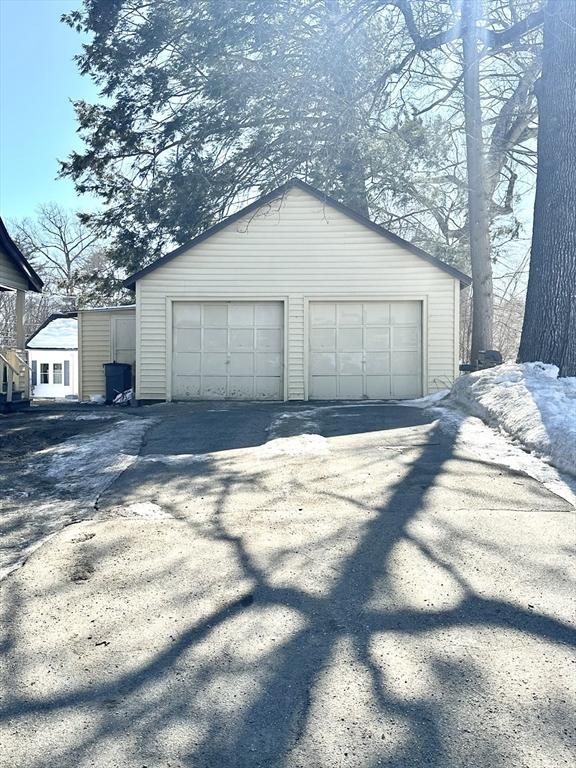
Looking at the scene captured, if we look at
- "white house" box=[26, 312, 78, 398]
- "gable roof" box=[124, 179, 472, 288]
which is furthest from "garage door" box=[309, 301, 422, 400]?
"white house" box=[26, 312, 78, 398]

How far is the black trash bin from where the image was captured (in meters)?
15.5

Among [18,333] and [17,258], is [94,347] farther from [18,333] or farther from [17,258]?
[17,258]

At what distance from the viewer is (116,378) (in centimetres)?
1557

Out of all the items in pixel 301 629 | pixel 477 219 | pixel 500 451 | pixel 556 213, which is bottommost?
pixel 301 629

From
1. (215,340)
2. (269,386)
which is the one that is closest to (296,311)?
(269,386)

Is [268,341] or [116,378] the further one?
[116,378]

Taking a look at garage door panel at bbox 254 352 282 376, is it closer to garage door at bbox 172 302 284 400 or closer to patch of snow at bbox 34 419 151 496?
garage door at bbox 172 302 284 400

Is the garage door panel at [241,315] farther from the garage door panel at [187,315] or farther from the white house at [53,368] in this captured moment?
the white house at [53,368]

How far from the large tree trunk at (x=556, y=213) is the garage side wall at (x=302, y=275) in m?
3.96

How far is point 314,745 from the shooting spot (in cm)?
210

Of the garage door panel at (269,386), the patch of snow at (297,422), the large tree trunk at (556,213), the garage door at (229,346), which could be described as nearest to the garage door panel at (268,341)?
the garage door at (229,346)

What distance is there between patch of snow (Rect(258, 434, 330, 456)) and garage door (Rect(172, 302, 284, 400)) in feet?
17.3

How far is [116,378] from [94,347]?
177 centimetres

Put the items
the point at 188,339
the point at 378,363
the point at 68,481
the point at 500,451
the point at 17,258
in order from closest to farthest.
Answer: the point at 68,481 → the point at 500,451 → the point at 378,363 → the point at 188,339 → the point at 17,258
